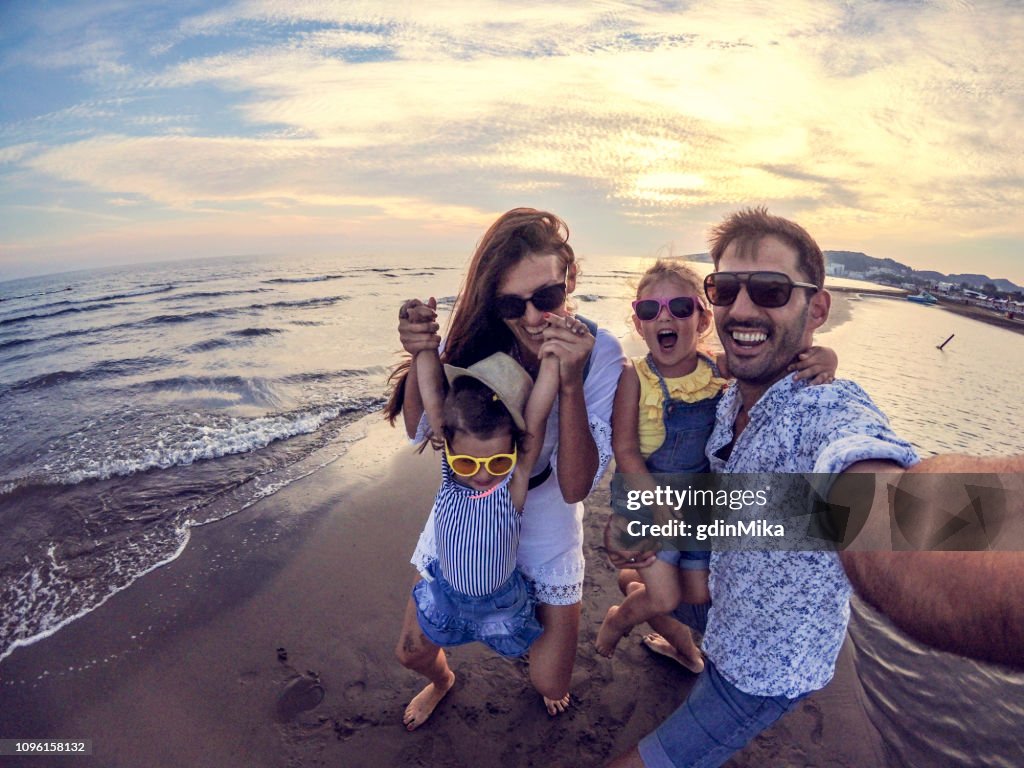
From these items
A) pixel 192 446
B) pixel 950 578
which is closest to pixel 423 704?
pixel 950 578

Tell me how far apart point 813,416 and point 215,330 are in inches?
756

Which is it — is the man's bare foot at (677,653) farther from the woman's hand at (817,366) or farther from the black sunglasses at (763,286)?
the black sunglasses at (763,286)

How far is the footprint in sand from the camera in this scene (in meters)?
3.18

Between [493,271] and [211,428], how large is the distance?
7.43 meters

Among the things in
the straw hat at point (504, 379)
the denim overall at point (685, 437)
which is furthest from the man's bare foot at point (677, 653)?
the straw hat at point (504, 379)

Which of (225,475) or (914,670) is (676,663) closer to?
(914,670)

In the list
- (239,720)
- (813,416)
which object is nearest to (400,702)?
(239,720)

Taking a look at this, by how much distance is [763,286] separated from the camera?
2344mm

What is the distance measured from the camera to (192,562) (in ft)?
15.4

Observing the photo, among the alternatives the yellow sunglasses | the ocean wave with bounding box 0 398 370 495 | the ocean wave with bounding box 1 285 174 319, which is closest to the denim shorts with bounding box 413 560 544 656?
the yellow sunglasses

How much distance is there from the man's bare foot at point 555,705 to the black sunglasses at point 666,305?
2.60 m

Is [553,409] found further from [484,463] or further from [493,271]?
[493,271]

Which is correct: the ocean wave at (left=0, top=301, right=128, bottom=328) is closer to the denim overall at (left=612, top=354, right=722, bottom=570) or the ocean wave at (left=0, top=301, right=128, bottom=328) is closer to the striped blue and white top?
the striped blue and white top

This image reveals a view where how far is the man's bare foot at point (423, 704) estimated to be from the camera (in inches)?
122
